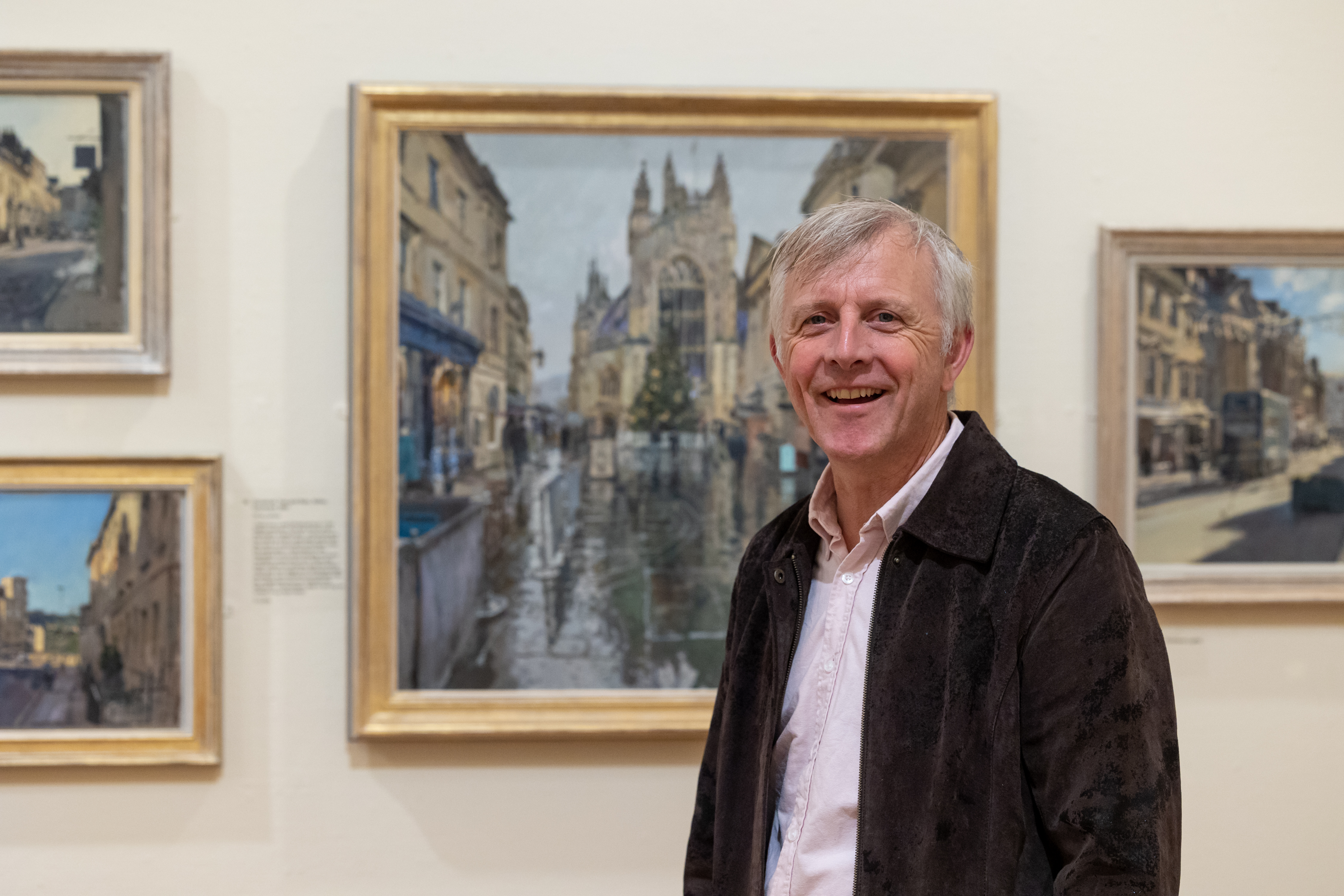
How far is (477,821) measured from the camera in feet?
6.01

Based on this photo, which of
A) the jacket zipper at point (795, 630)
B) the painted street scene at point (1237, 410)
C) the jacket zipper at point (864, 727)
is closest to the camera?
the jacket zipper at point (864, 727)

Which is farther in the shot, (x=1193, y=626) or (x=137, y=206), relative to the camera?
(x=1193, y=626)

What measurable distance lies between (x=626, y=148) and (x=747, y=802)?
4.14ft

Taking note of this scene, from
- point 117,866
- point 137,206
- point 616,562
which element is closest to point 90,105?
point 137,206

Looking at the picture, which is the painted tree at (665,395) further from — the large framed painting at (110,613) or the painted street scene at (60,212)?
the painted street scene at (60,212)

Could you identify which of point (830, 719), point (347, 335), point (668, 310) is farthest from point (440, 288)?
point (830, 719)

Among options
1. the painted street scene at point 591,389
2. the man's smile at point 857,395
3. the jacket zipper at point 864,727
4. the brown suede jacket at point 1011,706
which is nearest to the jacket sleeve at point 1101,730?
the brown suede jacket at point 1011,706

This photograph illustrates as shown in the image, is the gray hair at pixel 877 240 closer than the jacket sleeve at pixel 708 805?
Yes

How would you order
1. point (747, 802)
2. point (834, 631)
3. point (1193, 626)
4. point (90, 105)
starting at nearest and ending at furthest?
1. point (834, 631)
2. point (747, 802)
3. point (90, 105)
4. point (1193, 626)

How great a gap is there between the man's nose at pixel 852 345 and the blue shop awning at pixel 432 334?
0.97 meters

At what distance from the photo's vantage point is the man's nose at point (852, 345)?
1.02 meters

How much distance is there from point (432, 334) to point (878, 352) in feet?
3.47

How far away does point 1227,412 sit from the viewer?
187 cm

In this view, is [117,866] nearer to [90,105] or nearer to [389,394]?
[389,394]
